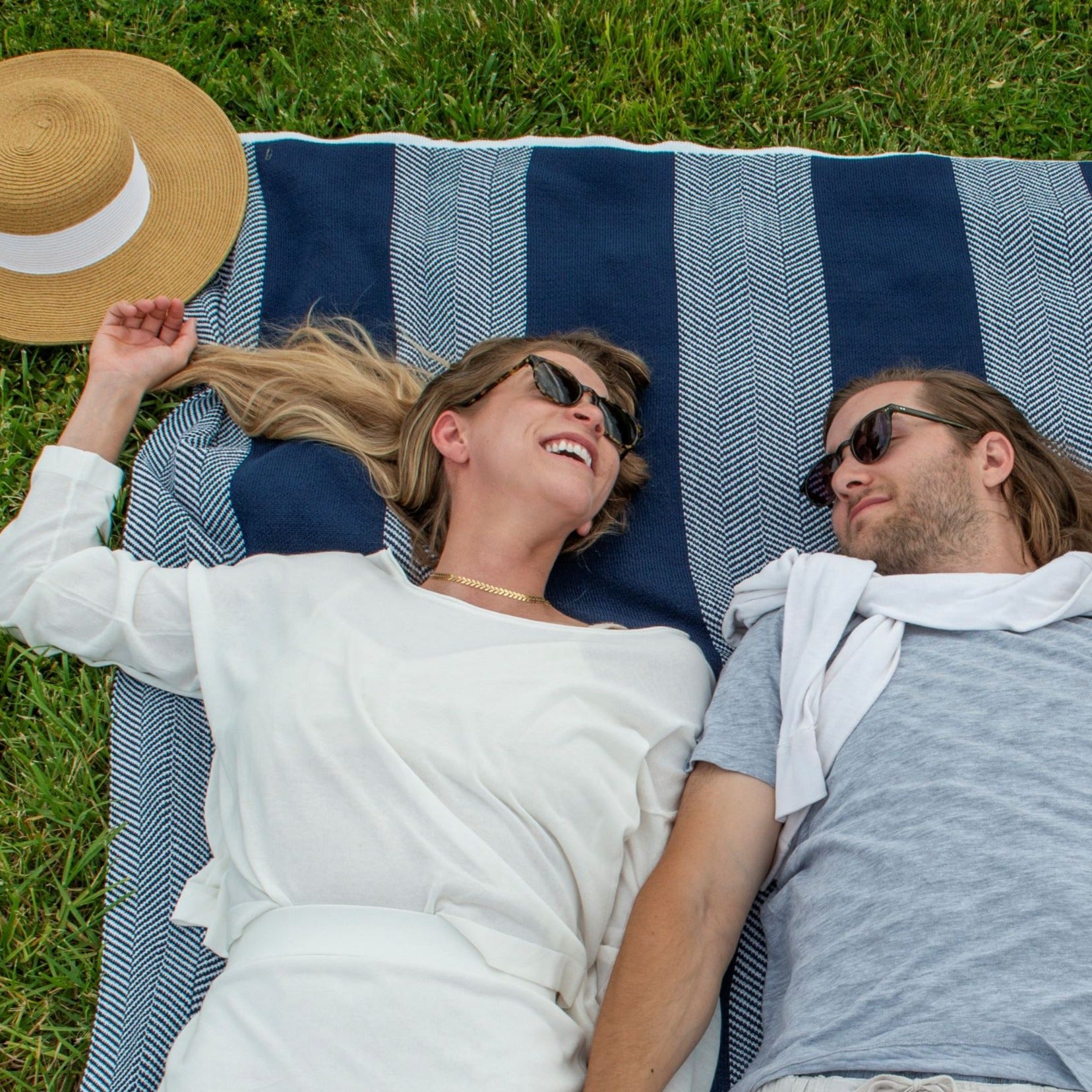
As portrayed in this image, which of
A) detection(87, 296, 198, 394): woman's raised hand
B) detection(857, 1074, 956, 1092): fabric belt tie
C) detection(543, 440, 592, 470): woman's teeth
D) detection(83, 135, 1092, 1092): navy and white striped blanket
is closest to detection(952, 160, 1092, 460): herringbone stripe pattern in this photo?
detection(83, 135, 1092, 1092): navy and white striped blanket

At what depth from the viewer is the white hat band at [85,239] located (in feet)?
11.3

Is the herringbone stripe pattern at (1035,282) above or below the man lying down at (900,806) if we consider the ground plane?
above

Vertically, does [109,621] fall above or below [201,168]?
below

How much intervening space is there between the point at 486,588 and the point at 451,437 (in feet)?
1.65

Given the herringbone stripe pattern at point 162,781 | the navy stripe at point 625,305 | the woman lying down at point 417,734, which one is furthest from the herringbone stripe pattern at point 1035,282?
the herringbone stripe pattern at point 162,781

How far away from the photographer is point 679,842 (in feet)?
8.54

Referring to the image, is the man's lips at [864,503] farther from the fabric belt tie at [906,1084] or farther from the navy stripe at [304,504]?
the fabric belt tie at [906,1084]

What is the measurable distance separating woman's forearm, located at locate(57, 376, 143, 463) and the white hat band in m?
0.45

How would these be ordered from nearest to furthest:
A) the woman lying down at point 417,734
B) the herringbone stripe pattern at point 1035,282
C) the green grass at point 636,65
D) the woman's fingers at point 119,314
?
1. the woman lying down at point 417,734
2. the woman's fingers at point 119,314
3. the herringbone stripe pattern at point 1035,282
4. the green grass at point 636,65

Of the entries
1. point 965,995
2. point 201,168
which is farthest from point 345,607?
point 201,168

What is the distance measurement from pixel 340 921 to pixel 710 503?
178cm

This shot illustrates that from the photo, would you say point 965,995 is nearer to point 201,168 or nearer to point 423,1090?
point 423,1090

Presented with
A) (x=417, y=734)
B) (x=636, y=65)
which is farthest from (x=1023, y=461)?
(x=636, y=65)

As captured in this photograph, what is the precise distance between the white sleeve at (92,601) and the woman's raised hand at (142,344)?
0.59 metres
